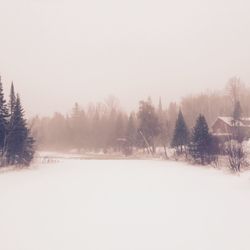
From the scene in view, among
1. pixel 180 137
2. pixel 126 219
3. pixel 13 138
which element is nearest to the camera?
pixel 126 219

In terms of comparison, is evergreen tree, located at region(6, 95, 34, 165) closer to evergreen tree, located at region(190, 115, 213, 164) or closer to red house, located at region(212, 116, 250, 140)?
evergreen tree, located at region(190, 115, 213, 164)

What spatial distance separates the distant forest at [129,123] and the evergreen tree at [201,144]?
1846 centimetres

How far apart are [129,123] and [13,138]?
1184 inches

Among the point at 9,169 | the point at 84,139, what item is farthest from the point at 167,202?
the point at 84,139

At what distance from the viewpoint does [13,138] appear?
1184 inches

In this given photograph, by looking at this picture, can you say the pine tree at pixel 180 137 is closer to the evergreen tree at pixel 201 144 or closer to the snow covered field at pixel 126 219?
the evergreen tree at pixel 201 144

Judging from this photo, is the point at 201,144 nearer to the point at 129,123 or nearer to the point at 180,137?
the point at 180,137

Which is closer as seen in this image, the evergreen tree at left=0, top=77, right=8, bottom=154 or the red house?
the evergreen tree at left=0, top=77, right=8, bottom=154

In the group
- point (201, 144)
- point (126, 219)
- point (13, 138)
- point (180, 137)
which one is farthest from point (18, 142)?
point (126, 219)

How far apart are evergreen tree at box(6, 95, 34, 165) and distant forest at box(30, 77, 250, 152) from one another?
859 inches

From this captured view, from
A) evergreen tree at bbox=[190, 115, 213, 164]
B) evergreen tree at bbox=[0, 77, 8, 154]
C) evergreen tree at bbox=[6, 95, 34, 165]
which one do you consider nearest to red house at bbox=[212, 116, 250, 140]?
evergreen tree at bbox=[190, 115, 213, 164]

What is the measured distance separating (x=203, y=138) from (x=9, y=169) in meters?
19.6

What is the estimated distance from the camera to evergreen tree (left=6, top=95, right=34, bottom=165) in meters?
29.6

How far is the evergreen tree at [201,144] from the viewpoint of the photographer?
29.3m
